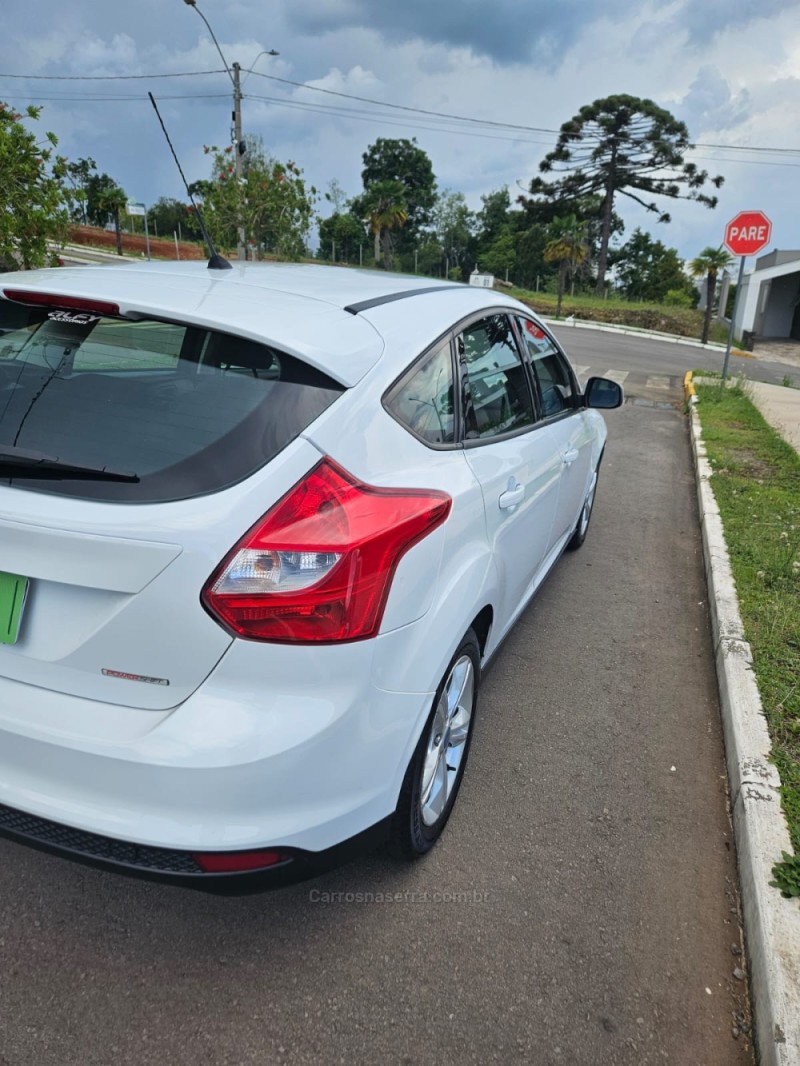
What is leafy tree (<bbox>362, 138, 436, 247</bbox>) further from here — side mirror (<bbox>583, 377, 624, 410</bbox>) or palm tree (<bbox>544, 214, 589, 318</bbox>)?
side mirror (<bbox>583, 377, 624, 410</bbox>)

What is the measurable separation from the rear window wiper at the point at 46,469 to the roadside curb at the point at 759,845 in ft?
6.67

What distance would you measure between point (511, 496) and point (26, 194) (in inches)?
260

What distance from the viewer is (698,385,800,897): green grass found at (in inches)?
111

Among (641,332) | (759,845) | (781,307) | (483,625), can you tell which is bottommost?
(759,845)

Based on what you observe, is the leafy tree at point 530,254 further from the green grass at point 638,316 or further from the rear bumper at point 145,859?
the rear bumper at point 145,859

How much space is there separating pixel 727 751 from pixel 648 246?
80.0 meters

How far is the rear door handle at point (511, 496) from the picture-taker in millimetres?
2594

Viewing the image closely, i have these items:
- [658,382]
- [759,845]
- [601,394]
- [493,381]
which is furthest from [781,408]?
[759,845]

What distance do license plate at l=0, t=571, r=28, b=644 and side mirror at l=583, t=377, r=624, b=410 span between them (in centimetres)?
321

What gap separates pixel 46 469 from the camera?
173 cm

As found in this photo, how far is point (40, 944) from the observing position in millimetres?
2006

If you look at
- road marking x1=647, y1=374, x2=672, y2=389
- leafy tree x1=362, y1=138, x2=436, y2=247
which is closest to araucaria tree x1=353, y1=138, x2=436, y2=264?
leafy tree x1=362, y1=138, x2=436, y2=247

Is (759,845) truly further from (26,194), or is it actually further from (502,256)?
(502,256)

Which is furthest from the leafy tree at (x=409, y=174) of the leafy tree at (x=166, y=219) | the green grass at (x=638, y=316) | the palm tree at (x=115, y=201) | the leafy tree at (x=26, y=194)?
the leafy tree at (x=26, y=194)
